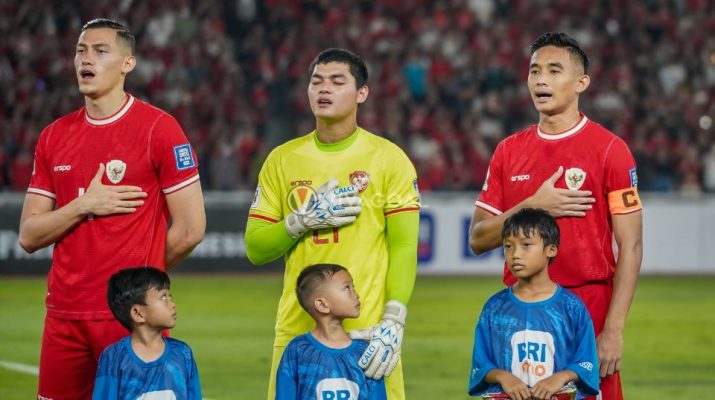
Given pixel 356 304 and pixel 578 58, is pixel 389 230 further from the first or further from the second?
pixel 578 58

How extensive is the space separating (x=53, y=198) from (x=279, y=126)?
18063 mm

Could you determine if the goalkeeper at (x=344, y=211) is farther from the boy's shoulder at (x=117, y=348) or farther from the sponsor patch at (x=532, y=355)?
the boy's shoulder at (x=117, y=348)

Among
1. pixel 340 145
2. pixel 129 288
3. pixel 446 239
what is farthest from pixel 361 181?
pixel 446 239

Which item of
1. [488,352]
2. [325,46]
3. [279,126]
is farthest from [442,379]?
[325,46]

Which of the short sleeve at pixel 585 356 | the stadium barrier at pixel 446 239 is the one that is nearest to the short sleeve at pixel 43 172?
the short sleeve at pixel 585 356

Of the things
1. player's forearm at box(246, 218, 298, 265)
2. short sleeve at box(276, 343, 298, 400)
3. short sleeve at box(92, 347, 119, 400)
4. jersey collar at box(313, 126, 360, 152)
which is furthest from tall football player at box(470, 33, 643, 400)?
short sleeve at box(92, 347, 119, 400)

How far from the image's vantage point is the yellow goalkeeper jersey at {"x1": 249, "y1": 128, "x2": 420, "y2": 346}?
6.16 meters

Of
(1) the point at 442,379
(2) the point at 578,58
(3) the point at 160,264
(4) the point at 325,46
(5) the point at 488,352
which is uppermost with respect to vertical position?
(4) the point at 325,46

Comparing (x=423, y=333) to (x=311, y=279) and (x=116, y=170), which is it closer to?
(x=311, y=279)

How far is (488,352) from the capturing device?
6199 mm

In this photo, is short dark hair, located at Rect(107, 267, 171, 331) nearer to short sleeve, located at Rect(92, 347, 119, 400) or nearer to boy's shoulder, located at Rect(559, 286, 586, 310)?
short sleeve, located at Rect(92, 347, 119, 400)

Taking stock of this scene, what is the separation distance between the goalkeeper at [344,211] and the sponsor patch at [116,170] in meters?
0.69

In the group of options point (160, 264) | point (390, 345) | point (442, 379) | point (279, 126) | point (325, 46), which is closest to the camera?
point (390, 345)

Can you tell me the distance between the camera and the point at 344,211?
5988 millimetres
